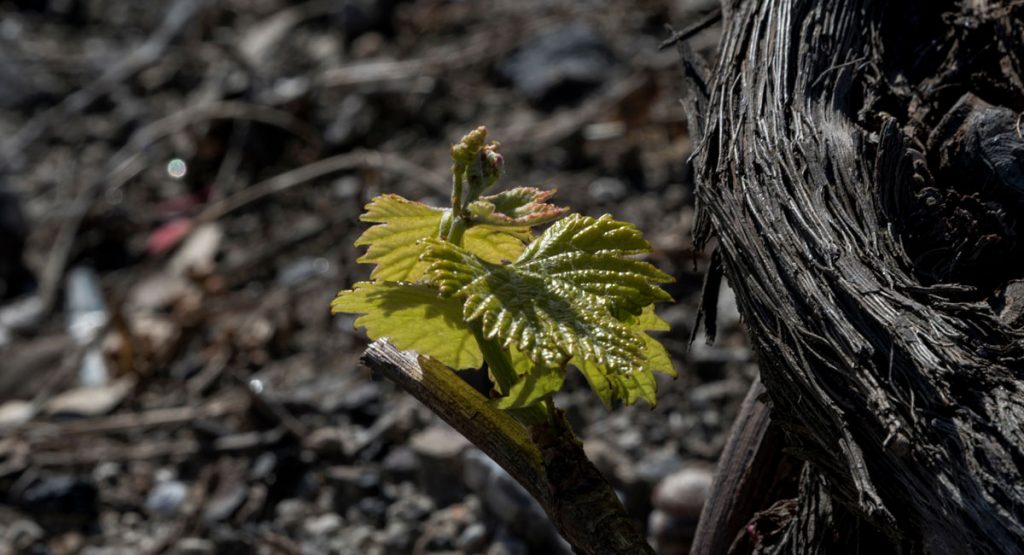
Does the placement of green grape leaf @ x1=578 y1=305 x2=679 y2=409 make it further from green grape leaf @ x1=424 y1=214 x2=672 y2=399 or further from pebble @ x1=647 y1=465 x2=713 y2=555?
pebble @ x1=647 y1=465 x2=713 y2=555

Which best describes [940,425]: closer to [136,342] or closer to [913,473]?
[913,473]

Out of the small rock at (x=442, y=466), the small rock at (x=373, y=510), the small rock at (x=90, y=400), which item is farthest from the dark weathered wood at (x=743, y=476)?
the small rock at (x=90, y=400)

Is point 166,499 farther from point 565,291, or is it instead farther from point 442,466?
point 565,291

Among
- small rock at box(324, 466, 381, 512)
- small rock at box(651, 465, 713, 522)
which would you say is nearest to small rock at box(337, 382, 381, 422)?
small rock at box(324, 466, 381, 512)

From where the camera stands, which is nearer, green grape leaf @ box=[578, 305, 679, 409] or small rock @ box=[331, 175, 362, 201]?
green grape leaf @ box=[578, 305, 679, 409]

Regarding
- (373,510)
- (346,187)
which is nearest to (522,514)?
(373,510)

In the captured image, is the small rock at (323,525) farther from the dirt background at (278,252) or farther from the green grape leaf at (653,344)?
the green grape leaf at (653,344)
